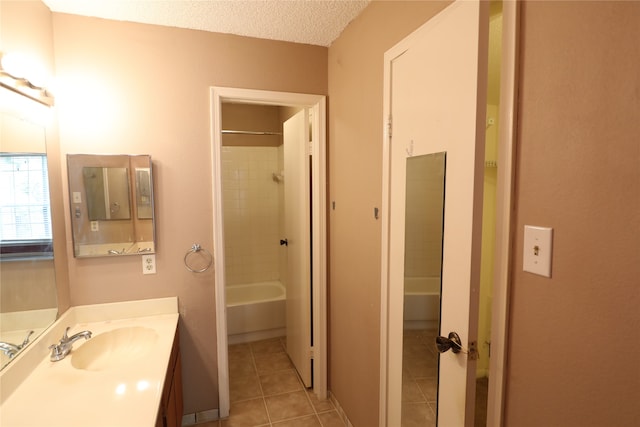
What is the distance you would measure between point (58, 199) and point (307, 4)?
5.54 feet

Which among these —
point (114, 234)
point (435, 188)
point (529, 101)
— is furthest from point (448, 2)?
point (114, 234)

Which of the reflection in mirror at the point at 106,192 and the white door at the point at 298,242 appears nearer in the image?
the reflection in mirror at the point at 106,192

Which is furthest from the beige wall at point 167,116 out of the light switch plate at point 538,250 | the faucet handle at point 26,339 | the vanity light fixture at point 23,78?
the light switch plate at point 538,250

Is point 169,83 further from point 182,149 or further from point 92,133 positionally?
point 92,133

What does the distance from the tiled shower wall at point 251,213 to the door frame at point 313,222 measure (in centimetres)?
160

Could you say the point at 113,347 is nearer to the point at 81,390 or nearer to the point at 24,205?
the point at 81,390

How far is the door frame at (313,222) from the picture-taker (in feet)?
6.69

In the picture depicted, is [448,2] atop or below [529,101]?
atop

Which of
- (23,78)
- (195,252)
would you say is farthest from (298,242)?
(23,78)

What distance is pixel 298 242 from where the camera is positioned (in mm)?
2572

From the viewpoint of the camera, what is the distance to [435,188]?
1209 mm

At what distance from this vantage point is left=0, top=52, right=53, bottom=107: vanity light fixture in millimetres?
1261

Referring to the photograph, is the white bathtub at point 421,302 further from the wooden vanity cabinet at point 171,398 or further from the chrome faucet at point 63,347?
the chrome faucet at point 63,347

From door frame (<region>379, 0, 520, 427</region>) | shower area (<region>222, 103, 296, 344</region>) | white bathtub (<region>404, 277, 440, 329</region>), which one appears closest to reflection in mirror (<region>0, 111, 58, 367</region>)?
white bathtub (<region>404, 277, 440, 329</region>)
